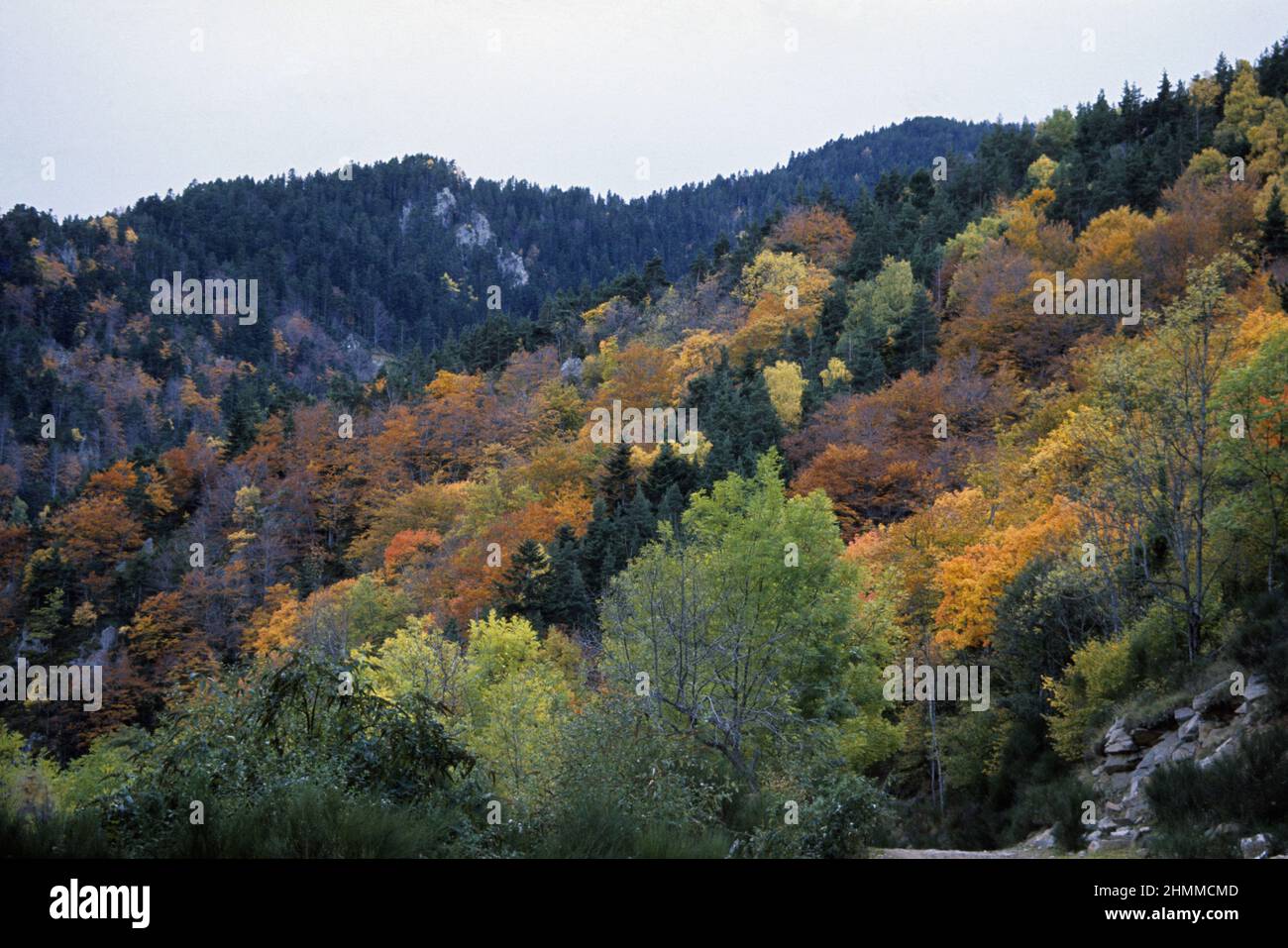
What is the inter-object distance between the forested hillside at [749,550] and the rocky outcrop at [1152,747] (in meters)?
0.37

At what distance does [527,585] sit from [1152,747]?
31.9 m

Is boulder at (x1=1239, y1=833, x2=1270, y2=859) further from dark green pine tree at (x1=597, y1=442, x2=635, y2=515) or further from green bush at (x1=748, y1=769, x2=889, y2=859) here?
dark green pine tree at (x1=597, y1=442, x2=635, y2=515)

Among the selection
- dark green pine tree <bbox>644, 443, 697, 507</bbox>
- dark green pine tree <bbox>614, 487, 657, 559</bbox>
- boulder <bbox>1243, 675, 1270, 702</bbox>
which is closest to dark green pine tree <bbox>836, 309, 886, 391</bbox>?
dark green pine tree <bbox>644, 443, 697, 507</bbox>

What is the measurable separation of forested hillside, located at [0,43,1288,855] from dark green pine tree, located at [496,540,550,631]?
229 millimetres

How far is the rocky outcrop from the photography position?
46.7ft

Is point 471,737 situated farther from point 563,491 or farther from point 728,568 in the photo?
point 563,491

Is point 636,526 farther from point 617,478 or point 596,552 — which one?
point 617,478

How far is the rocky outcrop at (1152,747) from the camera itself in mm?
14234

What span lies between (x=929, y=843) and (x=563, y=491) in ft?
140

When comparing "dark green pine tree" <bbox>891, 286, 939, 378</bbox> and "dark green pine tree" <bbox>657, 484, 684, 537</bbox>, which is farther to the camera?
"dark green pine tree" <bbox>891, 286, 939, 378</bbox>

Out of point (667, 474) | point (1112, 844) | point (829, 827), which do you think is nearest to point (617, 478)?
point (667, 474)
